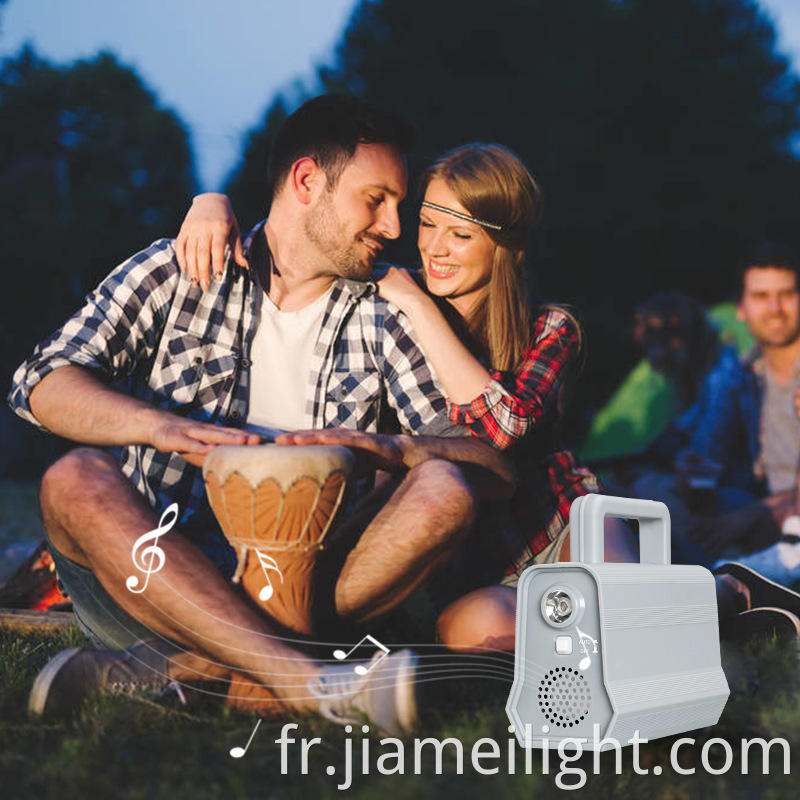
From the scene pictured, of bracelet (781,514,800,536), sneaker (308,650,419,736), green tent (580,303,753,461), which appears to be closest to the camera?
sneaker (308,650,419,736)

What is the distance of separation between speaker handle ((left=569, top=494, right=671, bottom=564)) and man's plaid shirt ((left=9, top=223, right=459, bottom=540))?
697 mm

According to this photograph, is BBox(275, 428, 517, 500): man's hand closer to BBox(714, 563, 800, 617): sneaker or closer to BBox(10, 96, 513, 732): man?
BBox(10, 96, 513, 732): man

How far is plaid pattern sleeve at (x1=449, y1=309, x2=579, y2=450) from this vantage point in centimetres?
235

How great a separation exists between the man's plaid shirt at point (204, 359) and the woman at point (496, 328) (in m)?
0.08

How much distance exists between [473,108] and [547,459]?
11.2 meters

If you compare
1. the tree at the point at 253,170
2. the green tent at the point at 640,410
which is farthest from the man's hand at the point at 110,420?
the tree at the point at 253,170

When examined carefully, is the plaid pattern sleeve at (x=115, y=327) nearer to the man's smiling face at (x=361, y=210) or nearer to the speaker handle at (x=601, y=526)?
the man's smiling face at (x=361, y=210)

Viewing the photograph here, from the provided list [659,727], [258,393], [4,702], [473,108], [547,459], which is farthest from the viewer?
[473,108]

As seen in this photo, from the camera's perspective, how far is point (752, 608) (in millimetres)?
2830

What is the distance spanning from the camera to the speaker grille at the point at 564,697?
60.7 inches

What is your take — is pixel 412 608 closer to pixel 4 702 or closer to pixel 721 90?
pixel 4 702

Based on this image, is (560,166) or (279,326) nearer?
(279,326)

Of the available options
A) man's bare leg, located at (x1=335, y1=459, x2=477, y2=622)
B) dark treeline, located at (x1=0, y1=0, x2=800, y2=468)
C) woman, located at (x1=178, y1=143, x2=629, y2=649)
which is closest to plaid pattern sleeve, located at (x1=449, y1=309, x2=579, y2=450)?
woman, located at (x1=178, y1=143, x2=629, y2=649)

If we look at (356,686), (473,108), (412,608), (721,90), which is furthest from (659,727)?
(721,90)
